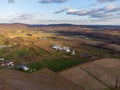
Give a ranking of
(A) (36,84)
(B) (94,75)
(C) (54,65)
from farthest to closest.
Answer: (C) (54,65) < (B) (94,75) < (A) (36,84)

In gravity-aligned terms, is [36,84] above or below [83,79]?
above

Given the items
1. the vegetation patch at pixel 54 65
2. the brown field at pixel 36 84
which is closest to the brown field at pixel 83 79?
the brown field at pixel 36 84

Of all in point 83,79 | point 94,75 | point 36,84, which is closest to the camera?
point 36,84

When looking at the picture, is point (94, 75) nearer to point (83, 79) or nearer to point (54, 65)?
point (83, 79)

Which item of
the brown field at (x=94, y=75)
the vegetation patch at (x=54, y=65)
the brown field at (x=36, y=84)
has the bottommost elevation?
the vegetation patch at (x=54, y=65)

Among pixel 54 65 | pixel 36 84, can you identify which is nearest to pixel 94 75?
pixel 36 84

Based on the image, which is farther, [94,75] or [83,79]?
[94,75]

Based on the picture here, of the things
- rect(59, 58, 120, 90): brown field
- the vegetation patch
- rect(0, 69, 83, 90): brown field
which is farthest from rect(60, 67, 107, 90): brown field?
the vegetation patch

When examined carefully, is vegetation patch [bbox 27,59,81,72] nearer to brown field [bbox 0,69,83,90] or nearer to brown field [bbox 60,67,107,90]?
brown field [bbox 60,67,107,90]

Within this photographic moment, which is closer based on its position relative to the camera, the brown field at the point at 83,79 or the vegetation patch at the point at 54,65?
the brown field at the point at 83,79

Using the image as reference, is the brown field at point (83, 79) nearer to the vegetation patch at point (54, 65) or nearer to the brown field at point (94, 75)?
the brown field at point (94, 75)

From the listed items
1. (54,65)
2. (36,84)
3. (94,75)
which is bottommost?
(54,65)

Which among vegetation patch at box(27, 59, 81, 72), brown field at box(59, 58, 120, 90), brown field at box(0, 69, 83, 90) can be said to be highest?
brown field at box(0, 69, 83, 90)
